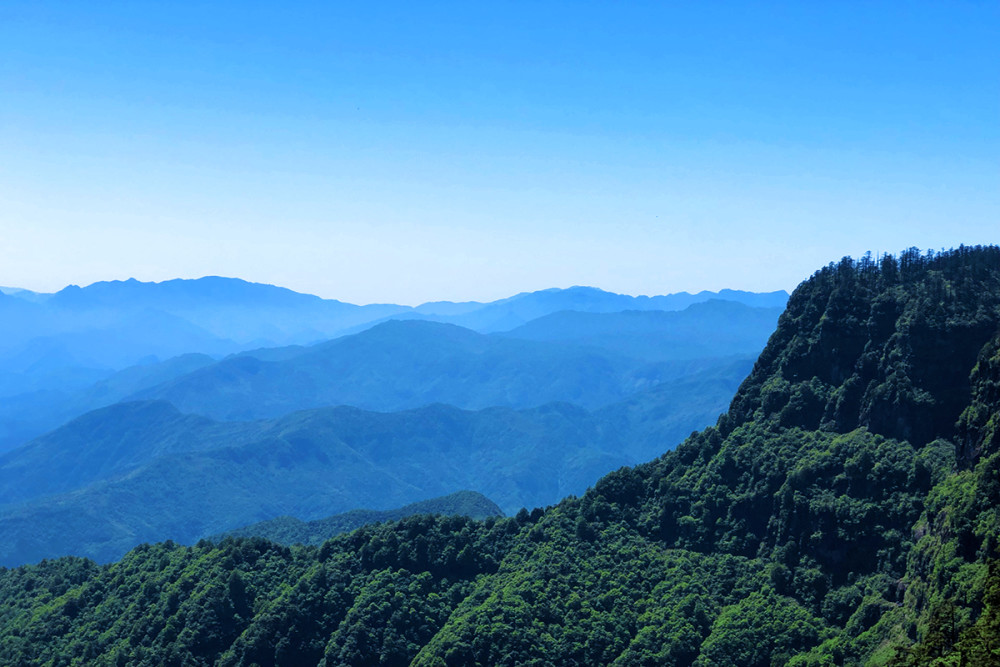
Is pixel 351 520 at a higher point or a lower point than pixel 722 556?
lower

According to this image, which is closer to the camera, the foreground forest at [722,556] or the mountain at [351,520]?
the foreground forest at [722,556]

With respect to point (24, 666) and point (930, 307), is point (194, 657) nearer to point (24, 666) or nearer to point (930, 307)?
point (24, 666)

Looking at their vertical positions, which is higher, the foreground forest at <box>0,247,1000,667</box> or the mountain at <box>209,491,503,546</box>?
the foreground forest at <box>0,247,1000,667</box>

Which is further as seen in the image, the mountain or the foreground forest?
the mountain

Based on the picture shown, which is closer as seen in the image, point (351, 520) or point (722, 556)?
point (722, 556)

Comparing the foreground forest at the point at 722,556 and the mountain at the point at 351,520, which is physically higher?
the foreground forest at the point at 722,556
